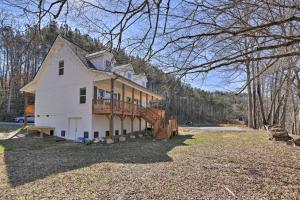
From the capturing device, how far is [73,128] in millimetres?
18344

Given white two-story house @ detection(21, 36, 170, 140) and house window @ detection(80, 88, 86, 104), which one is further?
house window @ detection(80, 88, 86, 104)

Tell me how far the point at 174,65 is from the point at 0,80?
38601 mm

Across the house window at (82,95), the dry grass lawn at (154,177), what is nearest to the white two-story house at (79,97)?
the house window at (82,95)

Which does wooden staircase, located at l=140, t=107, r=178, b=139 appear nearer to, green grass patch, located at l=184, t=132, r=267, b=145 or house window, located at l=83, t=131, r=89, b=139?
green grass patch, located at l=184, t=132, r=267, b=145

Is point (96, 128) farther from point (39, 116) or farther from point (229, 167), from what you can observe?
point (229, 167)

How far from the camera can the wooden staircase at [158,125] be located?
62.2ft

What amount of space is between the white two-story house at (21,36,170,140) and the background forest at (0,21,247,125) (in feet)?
6.12

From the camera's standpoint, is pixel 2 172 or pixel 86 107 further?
pixel 86 107

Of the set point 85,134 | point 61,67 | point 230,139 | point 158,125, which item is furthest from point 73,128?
point 230,139

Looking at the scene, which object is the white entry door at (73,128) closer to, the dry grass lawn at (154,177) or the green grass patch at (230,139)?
the green grass patch at (230,139)

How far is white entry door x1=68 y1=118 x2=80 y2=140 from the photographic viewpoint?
18125 millimetres

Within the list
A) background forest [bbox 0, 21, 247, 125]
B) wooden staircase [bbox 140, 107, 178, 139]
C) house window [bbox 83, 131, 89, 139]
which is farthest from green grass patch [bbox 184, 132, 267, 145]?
house window [bbox 83, 131, 89, 139]

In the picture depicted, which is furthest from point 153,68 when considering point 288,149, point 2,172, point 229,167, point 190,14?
point 288,149

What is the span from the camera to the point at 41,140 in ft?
54.9
